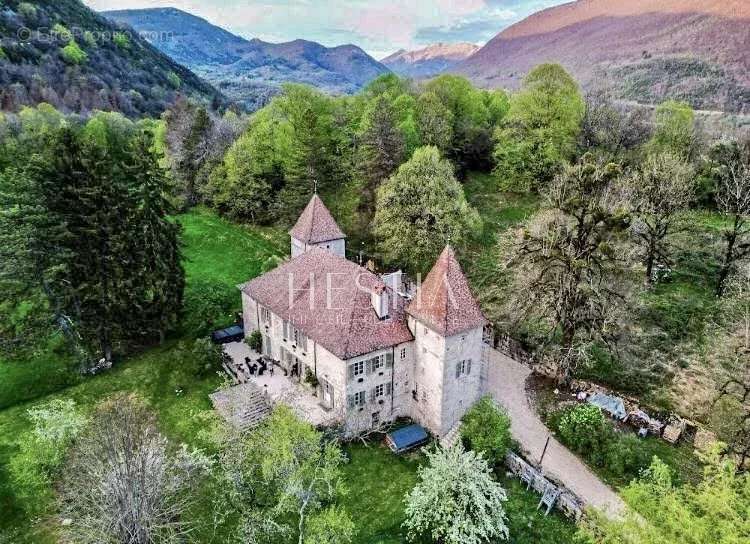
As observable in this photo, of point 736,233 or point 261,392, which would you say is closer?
point 261,392

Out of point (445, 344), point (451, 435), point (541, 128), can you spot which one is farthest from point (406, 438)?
point (541, 128)

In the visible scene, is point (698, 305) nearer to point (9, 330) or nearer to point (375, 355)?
point (375, 355)

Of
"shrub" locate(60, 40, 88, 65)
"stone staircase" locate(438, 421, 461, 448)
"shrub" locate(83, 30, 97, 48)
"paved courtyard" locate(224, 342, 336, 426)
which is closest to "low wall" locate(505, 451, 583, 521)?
"stone staircase" locate(438, 421, 461, 448)

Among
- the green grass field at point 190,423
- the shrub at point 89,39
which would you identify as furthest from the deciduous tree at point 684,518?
the shrub at point 89,39

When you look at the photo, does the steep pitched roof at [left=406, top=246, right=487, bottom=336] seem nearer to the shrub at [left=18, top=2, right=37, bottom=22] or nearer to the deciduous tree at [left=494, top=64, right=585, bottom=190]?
the deciduous tree at [left=494, top=64, right=585, bottom=190]

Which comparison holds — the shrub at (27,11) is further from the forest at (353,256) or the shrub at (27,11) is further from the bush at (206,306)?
the bush at (206,306)

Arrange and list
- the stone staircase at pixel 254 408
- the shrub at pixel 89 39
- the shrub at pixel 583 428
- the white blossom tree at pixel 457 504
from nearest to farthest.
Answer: the white blossom tree at pixel 457 504
the shrub at pixel 583 428
the stone staircase at pixel 254 408
the shrub at pixel 89 39

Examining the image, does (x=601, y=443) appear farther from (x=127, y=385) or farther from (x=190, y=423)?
(x=127, y=385)
